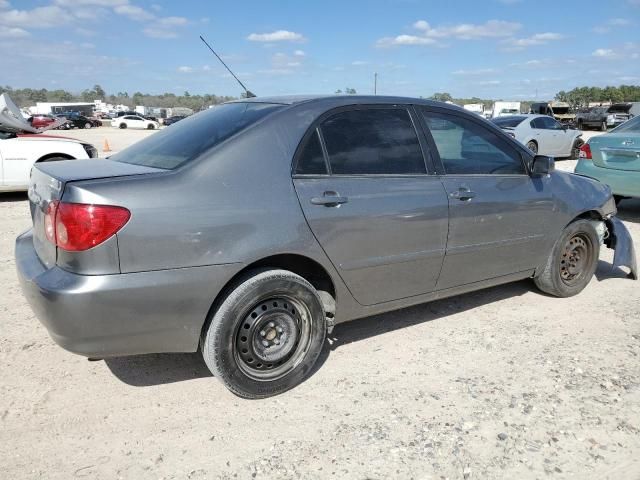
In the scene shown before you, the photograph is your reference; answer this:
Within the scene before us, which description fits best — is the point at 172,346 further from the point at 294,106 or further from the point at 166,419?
the point at 294,106

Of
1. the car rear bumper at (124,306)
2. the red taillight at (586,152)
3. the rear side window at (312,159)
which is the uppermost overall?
the rear side window at (312,159)

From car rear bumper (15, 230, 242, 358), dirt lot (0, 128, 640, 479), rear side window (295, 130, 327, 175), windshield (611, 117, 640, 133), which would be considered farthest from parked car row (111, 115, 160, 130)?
car rear bumper (15, 230, 242, 358)

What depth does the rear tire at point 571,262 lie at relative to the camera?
14.2 feet

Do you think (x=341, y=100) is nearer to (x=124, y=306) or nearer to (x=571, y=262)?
(x=124, y=306)

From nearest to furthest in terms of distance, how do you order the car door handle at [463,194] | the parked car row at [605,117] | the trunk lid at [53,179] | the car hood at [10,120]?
the trunk lid at [53,179]
the car door handle at [463,194]
the car hood at [10,120]
the parked car row at [605,117]

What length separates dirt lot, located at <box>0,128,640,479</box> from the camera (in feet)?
7.86

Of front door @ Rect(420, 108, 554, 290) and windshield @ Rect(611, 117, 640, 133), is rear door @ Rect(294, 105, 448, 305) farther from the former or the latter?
windshield @ Rect(611, 117, 640, 133)

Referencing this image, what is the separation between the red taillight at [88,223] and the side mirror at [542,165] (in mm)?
3013

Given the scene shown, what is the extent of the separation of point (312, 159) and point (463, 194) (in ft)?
3.83

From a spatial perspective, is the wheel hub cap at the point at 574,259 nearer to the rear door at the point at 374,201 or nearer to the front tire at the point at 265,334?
the rear door at the point at 374,201

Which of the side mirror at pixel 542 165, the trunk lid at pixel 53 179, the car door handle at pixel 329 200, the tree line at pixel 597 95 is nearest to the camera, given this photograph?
the trunk lid at pixel 53 179

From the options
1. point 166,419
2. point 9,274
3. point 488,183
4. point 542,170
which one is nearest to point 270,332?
point 166,419

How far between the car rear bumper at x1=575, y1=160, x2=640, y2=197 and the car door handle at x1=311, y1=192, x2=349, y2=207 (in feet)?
17.6

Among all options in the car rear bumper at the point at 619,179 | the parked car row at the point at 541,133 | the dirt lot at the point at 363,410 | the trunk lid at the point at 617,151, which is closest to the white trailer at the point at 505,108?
the parked car row at the point at 541,133
